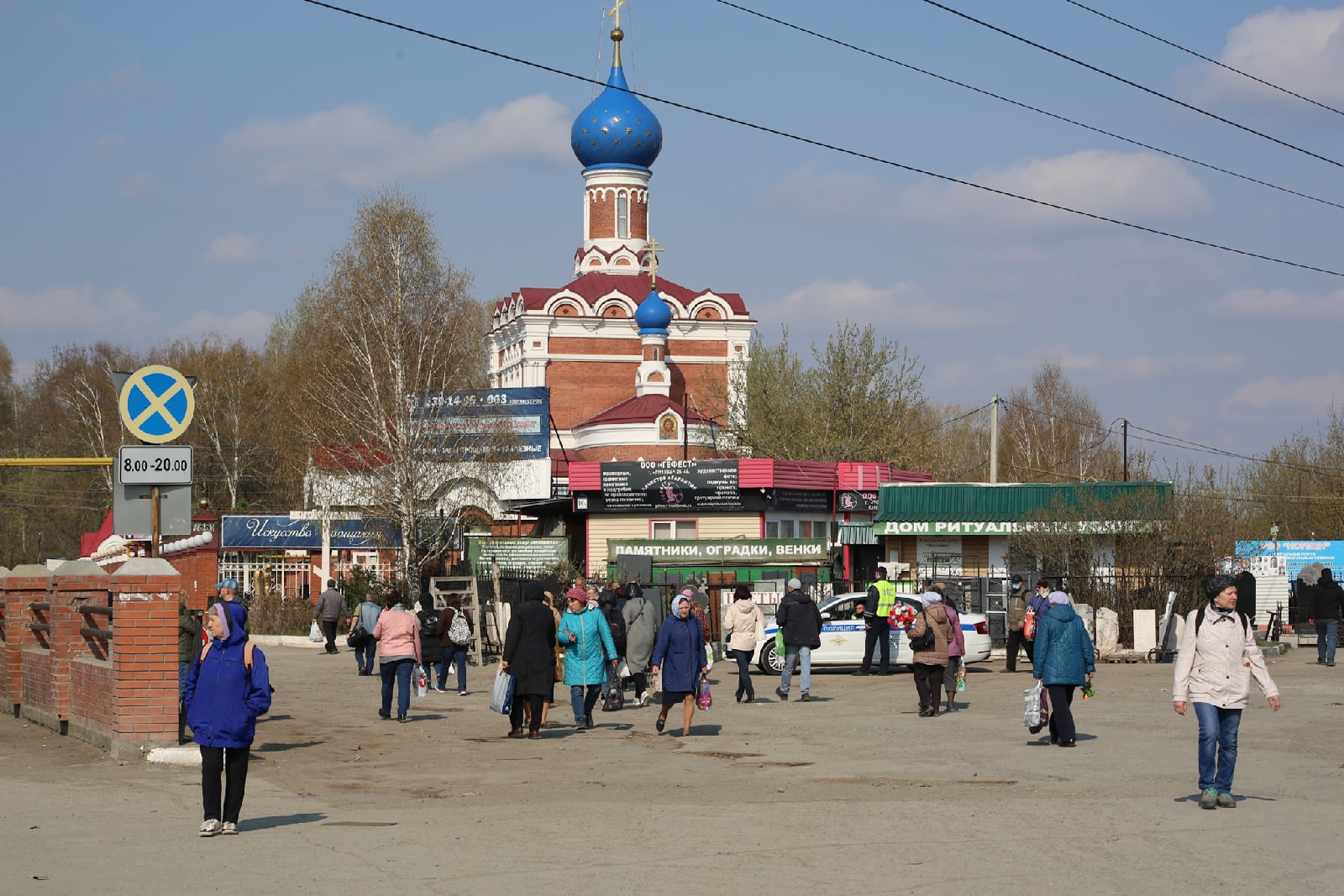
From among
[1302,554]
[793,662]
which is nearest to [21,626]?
[793,662]

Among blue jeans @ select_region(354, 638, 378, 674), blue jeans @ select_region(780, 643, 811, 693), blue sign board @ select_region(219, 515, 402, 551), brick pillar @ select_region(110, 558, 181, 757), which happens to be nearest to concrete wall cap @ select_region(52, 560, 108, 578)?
brick pillar @ select_region(110, 558, 181, 757)

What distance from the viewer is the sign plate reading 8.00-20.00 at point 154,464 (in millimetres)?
13180

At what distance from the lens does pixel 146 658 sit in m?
14.1

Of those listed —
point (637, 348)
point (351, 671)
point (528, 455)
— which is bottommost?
point (351, 671)

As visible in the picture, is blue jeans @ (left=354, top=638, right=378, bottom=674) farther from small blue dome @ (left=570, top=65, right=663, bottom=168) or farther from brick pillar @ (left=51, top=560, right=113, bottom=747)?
small blue dome @ (left=570, top=65, right=663, bottom=168)

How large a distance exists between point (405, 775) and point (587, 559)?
2957cm

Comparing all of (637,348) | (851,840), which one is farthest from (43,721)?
(637,348)

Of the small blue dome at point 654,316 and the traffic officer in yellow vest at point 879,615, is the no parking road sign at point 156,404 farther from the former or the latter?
the small blue dome at point 654,316

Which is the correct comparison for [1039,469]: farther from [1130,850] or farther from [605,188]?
[1130,850]

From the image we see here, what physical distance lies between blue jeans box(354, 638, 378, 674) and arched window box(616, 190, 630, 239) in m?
46.8

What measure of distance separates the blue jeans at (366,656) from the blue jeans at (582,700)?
909cm

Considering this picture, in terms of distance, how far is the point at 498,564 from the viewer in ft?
113

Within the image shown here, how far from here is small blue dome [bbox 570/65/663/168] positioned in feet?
232

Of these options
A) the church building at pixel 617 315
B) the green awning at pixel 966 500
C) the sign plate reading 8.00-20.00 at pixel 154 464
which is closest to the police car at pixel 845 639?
the green awning at pixel 966 500
